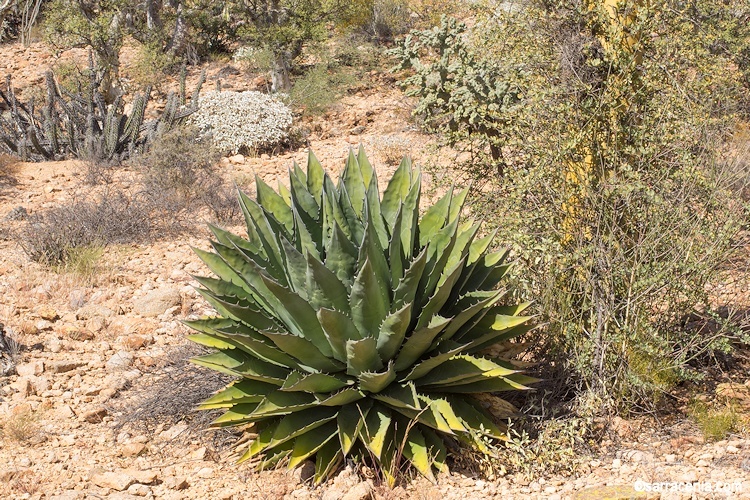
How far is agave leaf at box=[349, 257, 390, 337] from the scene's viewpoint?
3.21 metres

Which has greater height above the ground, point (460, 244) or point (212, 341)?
point (460, 244)

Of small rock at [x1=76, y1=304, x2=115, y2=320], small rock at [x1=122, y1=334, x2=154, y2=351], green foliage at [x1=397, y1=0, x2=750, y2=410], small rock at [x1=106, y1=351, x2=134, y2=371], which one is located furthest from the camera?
small rock at [x1=76, y1=304, x2=115, y2=320]

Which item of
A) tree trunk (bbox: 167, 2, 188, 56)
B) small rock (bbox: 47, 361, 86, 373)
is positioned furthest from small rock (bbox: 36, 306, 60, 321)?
tree trunk (bbox: 167, 2, 188, 56)

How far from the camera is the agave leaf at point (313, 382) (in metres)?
3.19

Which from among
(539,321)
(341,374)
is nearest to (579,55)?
(539,321)

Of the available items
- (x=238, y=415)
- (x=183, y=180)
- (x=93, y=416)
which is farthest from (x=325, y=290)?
(x=183, y=180)

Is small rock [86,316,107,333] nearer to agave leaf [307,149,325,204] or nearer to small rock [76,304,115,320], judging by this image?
small rock [76,304,115,320]

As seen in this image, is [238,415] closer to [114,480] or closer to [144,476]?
[144,476]

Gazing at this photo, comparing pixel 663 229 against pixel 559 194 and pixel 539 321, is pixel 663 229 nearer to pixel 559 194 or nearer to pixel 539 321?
pixel 559 194

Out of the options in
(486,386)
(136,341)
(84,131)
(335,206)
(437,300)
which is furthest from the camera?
(84,131)

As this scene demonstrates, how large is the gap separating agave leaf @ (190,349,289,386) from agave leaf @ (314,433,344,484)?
0.39 m

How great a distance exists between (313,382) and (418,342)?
1.65ft

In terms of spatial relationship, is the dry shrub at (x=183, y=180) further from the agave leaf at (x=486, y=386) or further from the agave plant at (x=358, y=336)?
the agave leaf at (x=486, y=386)

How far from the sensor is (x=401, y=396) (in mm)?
3332
